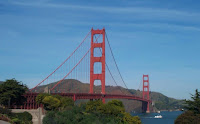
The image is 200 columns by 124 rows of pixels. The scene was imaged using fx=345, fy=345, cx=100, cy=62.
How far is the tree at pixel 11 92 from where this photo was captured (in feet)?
162

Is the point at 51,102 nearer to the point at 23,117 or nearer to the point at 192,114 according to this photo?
the point at 23,117

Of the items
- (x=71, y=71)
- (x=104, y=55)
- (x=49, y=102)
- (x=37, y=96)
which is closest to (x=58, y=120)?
(x=49, y=102)

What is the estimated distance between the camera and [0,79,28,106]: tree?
1943 inches

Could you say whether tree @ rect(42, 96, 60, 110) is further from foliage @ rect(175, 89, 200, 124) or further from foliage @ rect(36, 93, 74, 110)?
foliage @ rect(175, 89, 200, 124)

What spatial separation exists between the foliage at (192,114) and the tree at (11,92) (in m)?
23.6

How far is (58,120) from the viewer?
4022 cm

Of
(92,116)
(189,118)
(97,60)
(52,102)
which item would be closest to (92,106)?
(92,116)

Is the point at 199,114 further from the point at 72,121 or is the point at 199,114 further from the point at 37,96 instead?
the point at 37,96

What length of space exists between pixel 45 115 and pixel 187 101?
750 inches

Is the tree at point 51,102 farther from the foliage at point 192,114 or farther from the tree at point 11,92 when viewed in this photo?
the foliage at point 192,114

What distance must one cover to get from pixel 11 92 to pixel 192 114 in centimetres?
2549

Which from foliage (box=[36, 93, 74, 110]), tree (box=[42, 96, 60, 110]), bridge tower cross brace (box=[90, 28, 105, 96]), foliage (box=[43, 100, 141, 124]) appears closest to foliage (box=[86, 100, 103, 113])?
foliage (box=[43, 100, 141, 124])

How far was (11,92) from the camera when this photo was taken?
5006cm

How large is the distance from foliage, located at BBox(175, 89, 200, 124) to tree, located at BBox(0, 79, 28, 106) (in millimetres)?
23577
